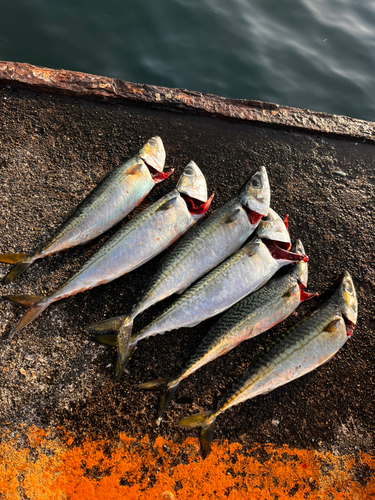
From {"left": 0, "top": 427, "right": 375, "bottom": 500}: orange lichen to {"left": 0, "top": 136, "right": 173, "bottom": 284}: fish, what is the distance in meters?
1.25

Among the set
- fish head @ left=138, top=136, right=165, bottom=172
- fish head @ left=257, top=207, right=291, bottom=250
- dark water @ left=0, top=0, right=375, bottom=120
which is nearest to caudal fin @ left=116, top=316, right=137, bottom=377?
fish head @ left=257, top=207, right=291, bottom=250

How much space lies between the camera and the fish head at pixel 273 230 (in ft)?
9.17

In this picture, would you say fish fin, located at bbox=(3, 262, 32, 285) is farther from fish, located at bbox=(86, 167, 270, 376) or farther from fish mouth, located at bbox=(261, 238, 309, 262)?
fish mouth, located at bbox=(261, 238, 309, 262)

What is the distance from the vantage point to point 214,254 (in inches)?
105

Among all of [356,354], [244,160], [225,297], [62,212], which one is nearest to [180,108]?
[244,160]

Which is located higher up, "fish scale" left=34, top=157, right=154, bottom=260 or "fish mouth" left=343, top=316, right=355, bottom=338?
"fish mouth" left=343, top=316, right=355, bottom=338

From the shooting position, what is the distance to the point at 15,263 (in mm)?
2568

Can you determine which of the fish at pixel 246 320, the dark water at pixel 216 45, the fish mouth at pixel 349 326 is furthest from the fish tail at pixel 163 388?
the dark water at pixel 216 45

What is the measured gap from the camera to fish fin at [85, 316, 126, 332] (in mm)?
2395

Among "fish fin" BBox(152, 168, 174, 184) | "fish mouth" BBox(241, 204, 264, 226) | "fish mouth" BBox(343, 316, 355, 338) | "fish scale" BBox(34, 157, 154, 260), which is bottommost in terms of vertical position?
"fish scale" BBox(34, 157, 154, 260)

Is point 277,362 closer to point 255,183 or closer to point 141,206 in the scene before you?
point 255,183

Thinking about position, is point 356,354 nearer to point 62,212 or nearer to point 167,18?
point 62,212

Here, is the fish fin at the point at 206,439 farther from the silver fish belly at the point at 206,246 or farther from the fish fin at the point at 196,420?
the silver fish belly at the point at 206,246

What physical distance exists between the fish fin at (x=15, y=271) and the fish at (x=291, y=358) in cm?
164
